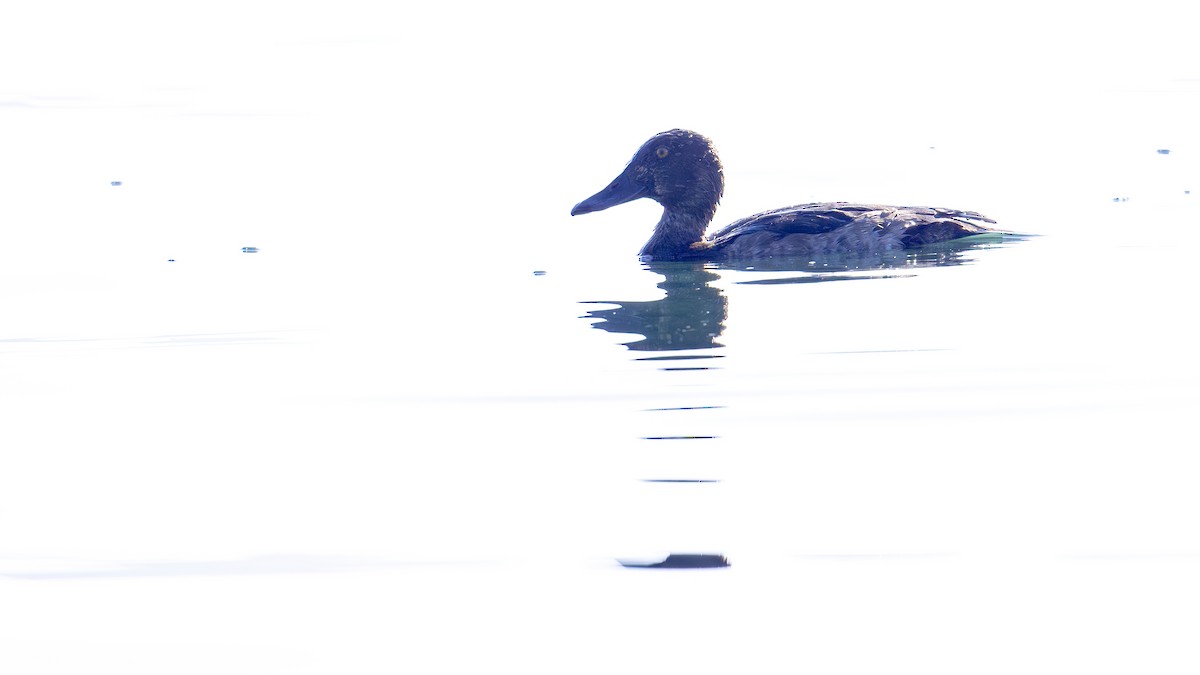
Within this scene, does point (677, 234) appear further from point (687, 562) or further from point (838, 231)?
point (687, 562)

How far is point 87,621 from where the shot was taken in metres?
4.95

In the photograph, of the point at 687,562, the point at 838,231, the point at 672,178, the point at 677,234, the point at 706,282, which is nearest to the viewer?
the point at 687,562

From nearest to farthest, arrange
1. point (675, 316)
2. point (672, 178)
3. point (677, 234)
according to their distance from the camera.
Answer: point (675, 316), point (677, 234), point (672, 178)

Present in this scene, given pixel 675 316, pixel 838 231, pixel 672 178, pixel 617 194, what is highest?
pixel 672 178

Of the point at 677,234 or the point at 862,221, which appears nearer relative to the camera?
the point at 862,221

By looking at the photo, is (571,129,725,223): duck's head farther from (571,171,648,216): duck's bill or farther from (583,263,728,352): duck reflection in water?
(583,263,728,352): duck reflection in water

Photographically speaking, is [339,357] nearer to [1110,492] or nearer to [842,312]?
[842,312]

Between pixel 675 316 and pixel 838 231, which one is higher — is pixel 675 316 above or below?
below

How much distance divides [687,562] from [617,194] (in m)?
7.42

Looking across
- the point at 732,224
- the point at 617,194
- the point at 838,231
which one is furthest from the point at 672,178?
the point at 838,231

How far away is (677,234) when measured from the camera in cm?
1217

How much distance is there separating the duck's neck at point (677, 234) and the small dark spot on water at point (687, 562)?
21.8 ft

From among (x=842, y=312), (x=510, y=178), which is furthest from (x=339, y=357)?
(x=510, y=178)

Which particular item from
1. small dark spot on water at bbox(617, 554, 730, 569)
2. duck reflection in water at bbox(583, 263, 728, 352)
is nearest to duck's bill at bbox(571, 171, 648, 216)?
duck reflection in water at bbox(583, 263, 728, 352)
